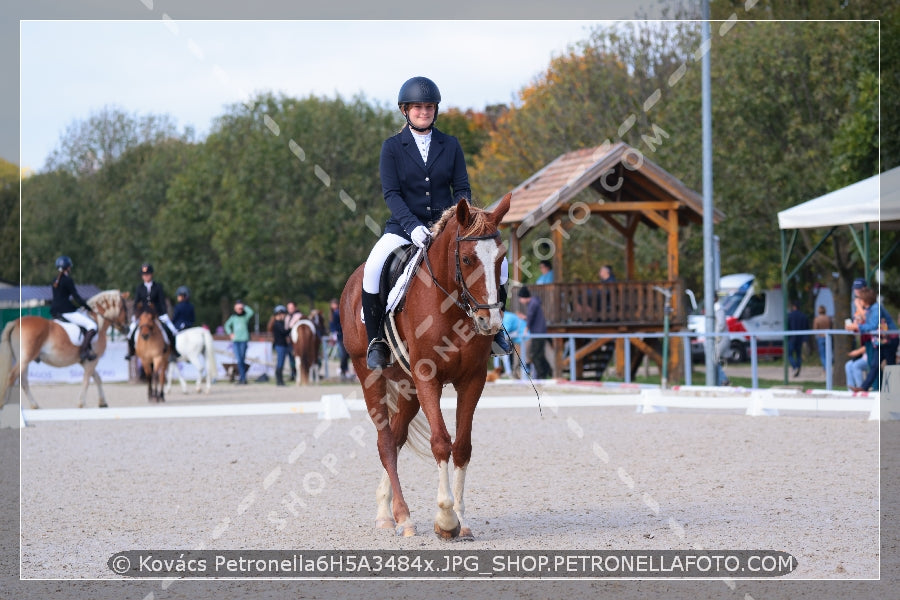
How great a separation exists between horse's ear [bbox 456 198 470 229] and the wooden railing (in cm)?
1908

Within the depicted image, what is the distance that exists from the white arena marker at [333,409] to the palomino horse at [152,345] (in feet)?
20.6

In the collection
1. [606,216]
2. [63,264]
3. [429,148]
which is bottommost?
[63,264]

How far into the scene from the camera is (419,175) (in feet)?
26.9

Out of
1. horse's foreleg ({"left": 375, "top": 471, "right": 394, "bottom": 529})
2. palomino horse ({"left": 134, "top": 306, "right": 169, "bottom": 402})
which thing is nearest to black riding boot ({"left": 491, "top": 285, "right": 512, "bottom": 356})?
horse's foreleg ({"left": 375, "top": 471, "right": 394, "bottom": 529})

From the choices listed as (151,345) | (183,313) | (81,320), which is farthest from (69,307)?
(183,313)

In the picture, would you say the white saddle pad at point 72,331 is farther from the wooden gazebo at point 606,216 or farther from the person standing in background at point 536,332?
the wooden gazebo at point 606,216

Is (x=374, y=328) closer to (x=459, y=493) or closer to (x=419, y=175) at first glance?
(x=419, y=175)

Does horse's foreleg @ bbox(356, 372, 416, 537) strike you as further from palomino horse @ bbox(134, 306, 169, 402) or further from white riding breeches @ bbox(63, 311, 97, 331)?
palomino horse @ bbox(134, 306, 169, 402)

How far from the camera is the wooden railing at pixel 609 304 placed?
26.5 meters

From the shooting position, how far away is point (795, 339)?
100 feet

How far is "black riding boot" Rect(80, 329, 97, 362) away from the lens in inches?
786

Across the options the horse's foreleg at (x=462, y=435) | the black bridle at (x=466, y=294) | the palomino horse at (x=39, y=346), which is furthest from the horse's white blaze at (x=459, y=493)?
the palomino horse at (x=39, y=346)

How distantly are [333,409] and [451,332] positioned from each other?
942 cm

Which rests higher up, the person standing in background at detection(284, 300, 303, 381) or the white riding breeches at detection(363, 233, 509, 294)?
the white riding breeches at detection(363, 233, 509, 294)
